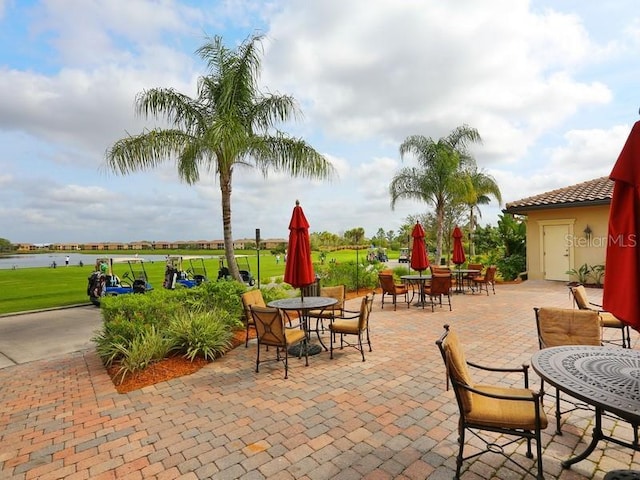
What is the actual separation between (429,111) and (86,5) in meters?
11.8

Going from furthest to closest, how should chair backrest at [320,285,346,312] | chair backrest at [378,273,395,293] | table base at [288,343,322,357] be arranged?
chair backrest at [378,273,395,293]
chair backrest at [320,285,346,312]
table base at [288,343,322,357]

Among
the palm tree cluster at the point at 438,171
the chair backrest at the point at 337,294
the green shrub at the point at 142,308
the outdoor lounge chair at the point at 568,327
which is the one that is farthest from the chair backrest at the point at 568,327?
the palm tree cluster at the point at 438,171

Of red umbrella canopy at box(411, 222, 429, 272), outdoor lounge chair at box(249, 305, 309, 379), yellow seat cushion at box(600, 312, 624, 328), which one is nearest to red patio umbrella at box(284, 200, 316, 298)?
outdoor lounge chair at box(249, 305, 309, 379)

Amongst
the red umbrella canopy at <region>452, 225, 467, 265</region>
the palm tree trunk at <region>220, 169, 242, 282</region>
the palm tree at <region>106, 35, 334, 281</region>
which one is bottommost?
the red umbrella canopy at <region>452, 225, 467, 265</region>

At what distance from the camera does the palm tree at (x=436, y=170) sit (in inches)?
656

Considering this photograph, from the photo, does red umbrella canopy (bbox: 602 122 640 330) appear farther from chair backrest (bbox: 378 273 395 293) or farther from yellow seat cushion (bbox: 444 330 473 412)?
chair backrest (bbox: 378 273 395 293)

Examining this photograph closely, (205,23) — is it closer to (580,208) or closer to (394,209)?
(394,209)

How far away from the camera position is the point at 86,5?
620 centimetres

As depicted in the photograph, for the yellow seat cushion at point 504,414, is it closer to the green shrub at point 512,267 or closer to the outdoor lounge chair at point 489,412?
the outdoor lounge chair at point 489,412

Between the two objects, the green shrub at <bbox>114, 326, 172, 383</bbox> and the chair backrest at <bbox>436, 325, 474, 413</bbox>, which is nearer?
the chair backrest at <bbox>436, 325, 474, 413</bbox>

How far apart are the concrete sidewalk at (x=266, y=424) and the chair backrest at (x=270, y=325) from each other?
0.46 m

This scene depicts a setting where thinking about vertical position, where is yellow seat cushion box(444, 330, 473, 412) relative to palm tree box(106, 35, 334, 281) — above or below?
below

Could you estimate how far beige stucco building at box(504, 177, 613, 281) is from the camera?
13305mm

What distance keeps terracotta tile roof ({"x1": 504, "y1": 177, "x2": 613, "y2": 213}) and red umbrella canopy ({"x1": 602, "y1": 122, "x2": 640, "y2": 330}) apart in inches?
527
